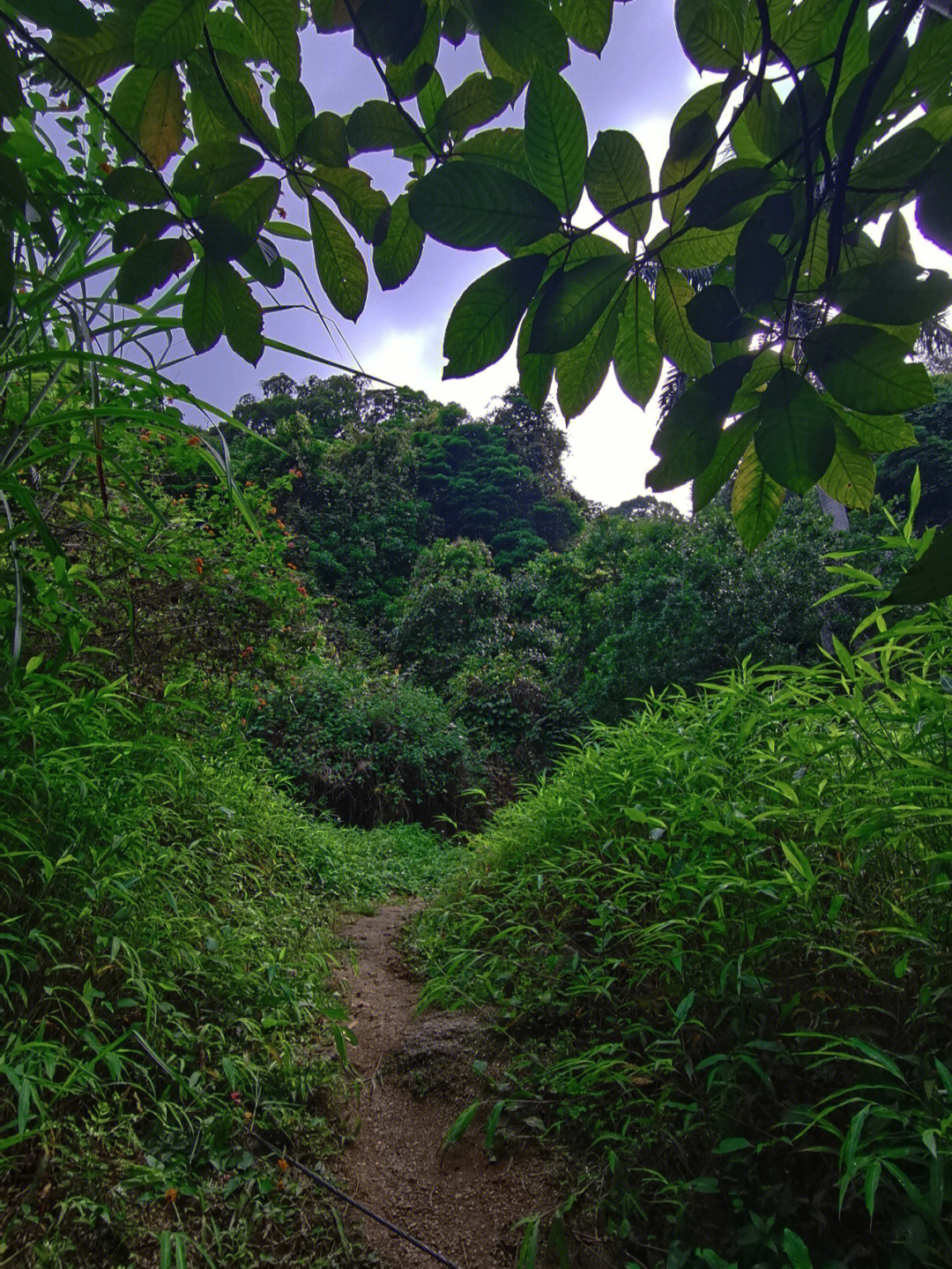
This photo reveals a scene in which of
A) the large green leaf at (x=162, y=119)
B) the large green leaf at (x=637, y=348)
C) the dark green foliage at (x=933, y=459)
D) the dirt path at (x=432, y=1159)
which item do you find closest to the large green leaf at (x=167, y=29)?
the large green leaf at (x=162, y=119)

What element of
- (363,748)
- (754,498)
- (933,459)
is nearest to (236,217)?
(754,498)

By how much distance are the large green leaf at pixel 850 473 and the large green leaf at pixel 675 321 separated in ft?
0.40

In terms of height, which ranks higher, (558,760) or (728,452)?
(728,452)

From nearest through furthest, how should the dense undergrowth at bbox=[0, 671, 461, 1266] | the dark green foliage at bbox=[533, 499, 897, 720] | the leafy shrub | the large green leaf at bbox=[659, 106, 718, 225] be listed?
the large green leaf at bbox=[659, 106, 718, 225] < the dense undergrowth at bbox=[0, 671, 461, 1266] < the leafy shrub < the dark green foliage at bbox=[533, 499, 897, 720]

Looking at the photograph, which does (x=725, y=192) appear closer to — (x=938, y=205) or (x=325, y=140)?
(x=938, y=205)

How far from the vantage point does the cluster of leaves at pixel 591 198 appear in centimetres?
43

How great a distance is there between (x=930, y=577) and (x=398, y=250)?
48cm

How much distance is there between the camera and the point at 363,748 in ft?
20.9

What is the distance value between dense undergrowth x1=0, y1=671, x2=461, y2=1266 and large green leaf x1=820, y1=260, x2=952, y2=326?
1544mm

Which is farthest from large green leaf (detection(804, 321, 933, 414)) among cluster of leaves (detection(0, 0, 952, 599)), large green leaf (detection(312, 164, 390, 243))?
large green leaf (detection(312, 164, 390, 243))

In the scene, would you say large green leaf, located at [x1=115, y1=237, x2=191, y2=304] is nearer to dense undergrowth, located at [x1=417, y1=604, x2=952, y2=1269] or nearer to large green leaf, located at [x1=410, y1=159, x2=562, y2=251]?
large green leaf, located at [x1=410, y1=159, x2=562, y2=251]

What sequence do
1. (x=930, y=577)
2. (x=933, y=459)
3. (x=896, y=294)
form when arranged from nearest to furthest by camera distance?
(x=930, y=577) → (x=896, y=294) → (x=933, y=459)

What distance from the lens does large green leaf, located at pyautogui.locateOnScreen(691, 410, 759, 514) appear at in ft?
1.69

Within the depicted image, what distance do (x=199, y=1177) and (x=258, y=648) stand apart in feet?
6.64
